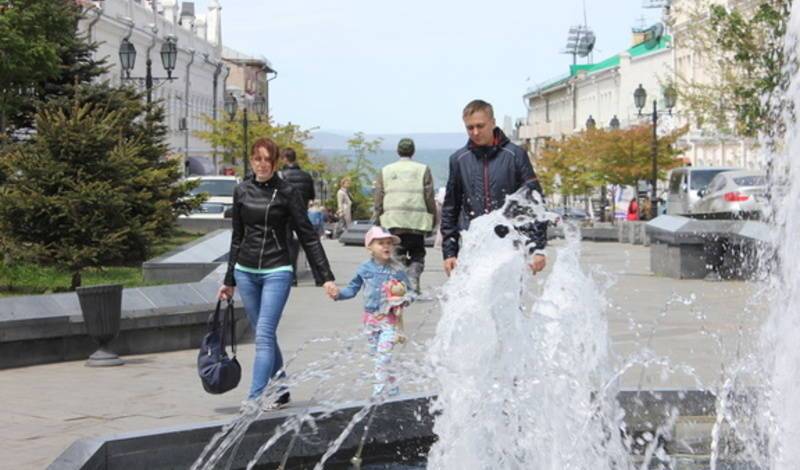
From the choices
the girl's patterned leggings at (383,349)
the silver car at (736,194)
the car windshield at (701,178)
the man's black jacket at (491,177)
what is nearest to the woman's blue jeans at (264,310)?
the girl's patterned leggings at (383,349)

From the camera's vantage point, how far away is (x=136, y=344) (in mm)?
12805

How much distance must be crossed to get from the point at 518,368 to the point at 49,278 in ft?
37.1

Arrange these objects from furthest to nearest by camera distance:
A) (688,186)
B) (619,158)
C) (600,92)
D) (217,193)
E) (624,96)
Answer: (600,92) → (624,96) → (619,158) → (217,193) → (688,186)

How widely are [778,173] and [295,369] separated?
3.95 metres

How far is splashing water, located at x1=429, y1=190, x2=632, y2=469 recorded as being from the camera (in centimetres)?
745

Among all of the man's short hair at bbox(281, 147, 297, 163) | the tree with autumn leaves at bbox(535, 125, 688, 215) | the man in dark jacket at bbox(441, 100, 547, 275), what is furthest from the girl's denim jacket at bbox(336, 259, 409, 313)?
the tree with autumn leaves at bbox(535, 125, 688, 215)

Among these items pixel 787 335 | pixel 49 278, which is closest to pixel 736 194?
pixel 49 278

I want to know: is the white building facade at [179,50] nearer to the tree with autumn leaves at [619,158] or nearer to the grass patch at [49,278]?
the tree with autumn leaves at [619,158]

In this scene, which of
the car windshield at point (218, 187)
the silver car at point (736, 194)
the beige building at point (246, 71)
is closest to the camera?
the silver car at point (736, 194)

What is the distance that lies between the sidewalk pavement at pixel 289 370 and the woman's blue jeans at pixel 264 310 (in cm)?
24

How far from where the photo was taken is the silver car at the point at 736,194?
30.3m

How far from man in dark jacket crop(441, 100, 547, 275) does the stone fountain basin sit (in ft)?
3.16

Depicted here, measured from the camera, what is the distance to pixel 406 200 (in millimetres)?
13188

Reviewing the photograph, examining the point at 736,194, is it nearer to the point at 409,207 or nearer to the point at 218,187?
the point at 409,207
